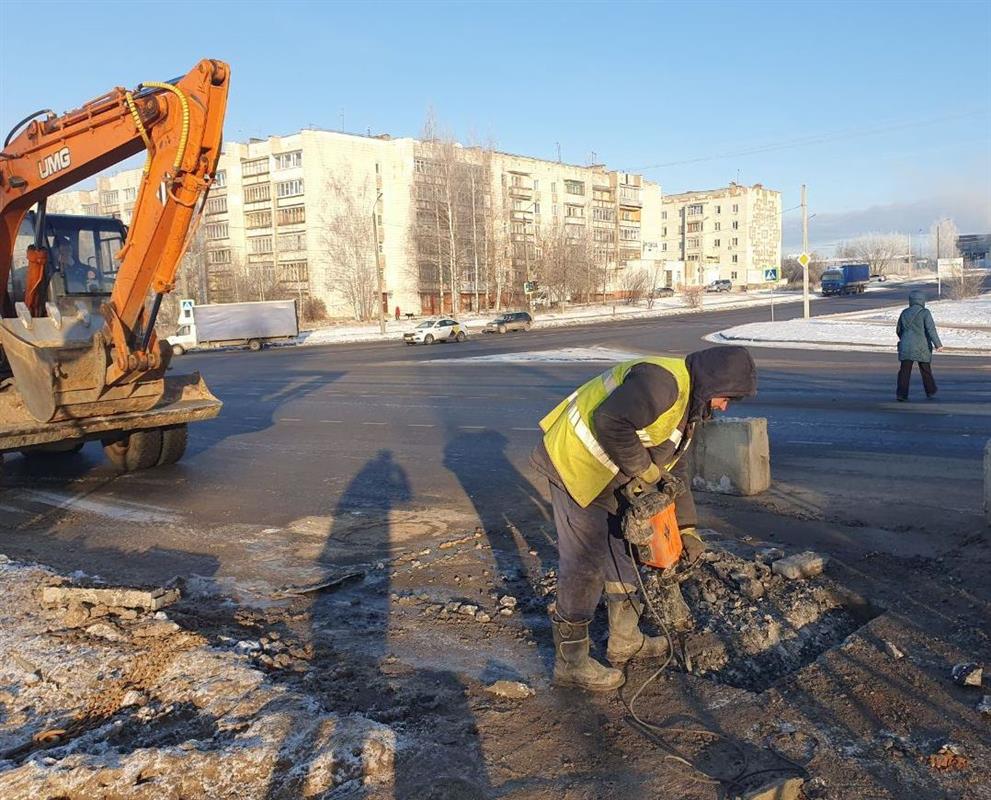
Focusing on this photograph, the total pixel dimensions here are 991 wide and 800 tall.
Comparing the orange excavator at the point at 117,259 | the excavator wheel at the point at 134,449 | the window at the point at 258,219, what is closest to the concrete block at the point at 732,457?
the orange excavator at the point at 117,259

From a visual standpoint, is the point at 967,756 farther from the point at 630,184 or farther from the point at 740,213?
the point at 740,213

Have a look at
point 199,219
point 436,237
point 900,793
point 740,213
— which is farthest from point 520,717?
point 740,213

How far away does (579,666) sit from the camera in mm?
4250

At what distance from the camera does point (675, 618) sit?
15.9 feet

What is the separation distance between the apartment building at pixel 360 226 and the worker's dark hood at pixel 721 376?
68001mm

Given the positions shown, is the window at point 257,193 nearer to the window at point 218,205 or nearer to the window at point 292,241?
the window at point 218,205

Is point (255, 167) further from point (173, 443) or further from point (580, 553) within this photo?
point (580, 553)

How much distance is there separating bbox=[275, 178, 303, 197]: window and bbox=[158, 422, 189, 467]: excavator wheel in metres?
70.3

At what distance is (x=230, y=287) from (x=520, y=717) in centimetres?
7721

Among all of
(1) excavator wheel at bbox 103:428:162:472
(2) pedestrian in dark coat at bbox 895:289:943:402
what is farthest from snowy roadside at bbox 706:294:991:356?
(1) excavator wheel at bbox 103:428:162:472

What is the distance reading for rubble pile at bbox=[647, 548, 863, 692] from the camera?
14.9 ft

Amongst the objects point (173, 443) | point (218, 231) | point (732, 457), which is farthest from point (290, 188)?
point (732, 457)

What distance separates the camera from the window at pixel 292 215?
255ft

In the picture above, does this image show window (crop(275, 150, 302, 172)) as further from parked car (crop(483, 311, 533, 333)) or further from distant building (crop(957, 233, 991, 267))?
distant building (crop(957, 233, 991, 267))
